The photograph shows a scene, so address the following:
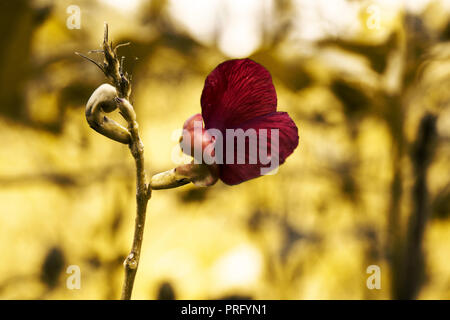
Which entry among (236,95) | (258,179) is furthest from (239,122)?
(258,179)

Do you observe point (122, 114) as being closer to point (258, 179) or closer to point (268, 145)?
point (268, 145)

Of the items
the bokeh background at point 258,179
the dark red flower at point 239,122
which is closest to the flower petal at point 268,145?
the dark red flower at point 239,122

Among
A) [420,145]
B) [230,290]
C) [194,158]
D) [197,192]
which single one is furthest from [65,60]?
Result: [420,145]

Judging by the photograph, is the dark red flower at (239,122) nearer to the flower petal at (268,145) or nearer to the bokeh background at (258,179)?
the flower petal at (268,145)

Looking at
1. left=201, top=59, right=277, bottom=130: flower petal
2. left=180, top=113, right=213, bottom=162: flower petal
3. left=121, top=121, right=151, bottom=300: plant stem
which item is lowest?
left=121, top=121, right=151, bottom=300: plant stem

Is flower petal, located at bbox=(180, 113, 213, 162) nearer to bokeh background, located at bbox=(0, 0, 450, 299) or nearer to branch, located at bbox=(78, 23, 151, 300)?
branch, located at bbox=(78, 23, 151, 300)

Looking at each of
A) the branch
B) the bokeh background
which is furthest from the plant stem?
the bokeh background

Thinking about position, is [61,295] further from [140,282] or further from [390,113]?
[390,113]
